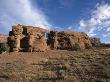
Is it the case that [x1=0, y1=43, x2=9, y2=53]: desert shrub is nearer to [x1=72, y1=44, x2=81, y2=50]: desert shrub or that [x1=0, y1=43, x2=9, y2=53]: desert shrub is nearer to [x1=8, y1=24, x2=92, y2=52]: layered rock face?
[x1=8, y1=24, x2=92, y2=52]: layered rock face

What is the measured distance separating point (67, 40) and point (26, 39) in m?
11.6

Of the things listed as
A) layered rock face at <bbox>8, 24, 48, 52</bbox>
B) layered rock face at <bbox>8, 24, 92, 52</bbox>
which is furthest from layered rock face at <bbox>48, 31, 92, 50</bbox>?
layered rock face at <bbox>8, 24, 48, 52</bbox>

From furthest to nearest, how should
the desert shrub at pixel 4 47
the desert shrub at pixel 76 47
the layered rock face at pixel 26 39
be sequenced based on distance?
the desert shrub at pixel 76 47
the layered rock face at pixel 26 39
the desert shrub at pixel 4 47

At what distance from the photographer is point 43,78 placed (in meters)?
18.0

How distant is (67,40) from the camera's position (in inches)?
2330

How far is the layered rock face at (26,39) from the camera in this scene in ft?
161

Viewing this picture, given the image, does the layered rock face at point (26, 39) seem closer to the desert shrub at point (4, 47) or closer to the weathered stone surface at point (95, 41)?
the desert shrub at point (4, 47)

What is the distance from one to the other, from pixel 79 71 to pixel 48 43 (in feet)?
120

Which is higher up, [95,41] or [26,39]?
[95,41]

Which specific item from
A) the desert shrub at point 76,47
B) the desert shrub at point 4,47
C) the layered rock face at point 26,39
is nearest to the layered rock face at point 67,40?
the desert shrub at point 76,47

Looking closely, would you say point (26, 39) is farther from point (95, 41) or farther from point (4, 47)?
point (95, 41)

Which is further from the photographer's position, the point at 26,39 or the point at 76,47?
the point at 76,47

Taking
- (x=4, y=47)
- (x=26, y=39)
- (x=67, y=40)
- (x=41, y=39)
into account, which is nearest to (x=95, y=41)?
(x=67, y=40)

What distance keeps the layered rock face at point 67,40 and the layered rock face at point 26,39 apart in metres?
3.56
